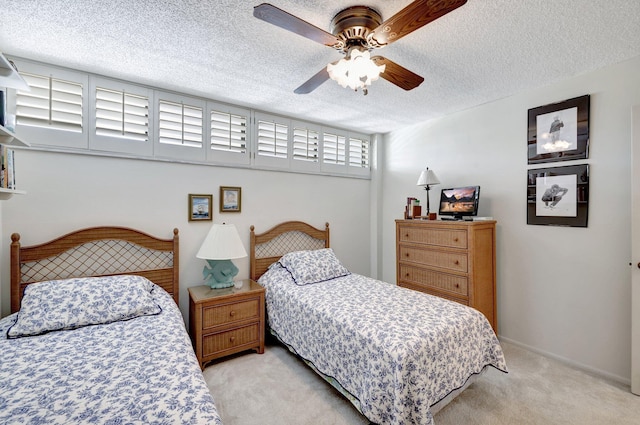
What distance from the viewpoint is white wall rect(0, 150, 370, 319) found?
229 centimetres

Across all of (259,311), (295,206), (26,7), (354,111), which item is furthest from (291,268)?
(26,7)

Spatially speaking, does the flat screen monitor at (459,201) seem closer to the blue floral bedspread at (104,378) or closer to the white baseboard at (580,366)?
the white baseboard at (580,366)

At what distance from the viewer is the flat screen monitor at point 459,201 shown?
10.1ft

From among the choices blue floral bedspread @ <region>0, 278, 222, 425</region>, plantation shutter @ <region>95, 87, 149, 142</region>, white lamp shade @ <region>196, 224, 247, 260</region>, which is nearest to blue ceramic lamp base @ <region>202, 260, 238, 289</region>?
white lamp shade @ <region>196, 224, 247, 260</region>

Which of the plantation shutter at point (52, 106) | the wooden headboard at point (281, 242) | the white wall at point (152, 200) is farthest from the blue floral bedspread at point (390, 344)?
the plantation shutter at point (52, 106)

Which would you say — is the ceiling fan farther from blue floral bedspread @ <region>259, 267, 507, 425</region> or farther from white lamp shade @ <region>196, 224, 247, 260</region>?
white lamp shade @ <region>196, 224, 247, 260</region>

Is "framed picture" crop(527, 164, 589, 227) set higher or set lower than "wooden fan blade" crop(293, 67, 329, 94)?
lower

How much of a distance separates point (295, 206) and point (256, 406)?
2177 millimetres

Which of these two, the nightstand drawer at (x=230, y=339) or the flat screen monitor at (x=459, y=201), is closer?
the nightstand drawer at (x=230, y=339)

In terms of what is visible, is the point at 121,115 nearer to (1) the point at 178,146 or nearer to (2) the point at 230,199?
(1) the point at 178,146

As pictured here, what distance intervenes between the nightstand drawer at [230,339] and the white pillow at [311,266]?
0.63m

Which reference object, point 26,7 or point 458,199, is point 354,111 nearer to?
point 458,199

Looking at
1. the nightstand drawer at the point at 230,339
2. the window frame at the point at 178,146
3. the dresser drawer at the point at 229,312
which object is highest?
the window frame at the point at 178,146

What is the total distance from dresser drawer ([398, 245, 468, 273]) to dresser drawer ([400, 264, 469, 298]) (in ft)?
0.27
